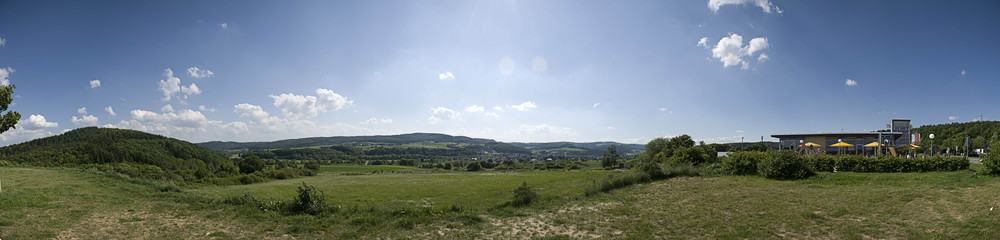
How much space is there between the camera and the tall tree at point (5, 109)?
12.1 meters

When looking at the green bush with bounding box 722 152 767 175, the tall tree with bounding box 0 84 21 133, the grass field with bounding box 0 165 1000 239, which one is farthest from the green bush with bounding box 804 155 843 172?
the tall tree with bounding box 0 84 21 133

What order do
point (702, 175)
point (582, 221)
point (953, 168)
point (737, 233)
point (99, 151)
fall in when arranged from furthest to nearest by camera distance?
point (99, 151)
point (702, 175)
point (953, 168)
point (582, 221)
point (737, 233)

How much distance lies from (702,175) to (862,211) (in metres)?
10.6

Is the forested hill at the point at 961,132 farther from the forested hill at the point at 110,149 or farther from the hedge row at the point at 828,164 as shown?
the forested hill at the point at 110,149

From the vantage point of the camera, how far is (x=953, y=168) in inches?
617

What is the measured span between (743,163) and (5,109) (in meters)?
33.2

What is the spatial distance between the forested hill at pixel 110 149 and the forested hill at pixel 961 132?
147m

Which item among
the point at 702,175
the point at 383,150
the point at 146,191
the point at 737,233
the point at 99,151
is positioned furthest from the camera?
the point at 383,150

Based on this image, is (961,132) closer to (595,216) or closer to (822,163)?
(822,163)

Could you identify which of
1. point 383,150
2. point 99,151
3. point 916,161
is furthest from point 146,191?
point 383,150

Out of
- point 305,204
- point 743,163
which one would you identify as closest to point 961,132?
point 743,163

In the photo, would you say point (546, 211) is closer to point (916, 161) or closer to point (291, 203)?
point (291, 203)

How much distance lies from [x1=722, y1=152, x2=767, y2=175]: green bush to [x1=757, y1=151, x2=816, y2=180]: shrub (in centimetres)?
135

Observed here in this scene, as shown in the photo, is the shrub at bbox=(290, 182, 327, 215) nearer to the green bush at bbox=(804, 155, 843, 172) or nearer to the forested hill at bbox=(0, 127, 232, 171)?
the green bush at bbox=(804, 155, 843, 172)
